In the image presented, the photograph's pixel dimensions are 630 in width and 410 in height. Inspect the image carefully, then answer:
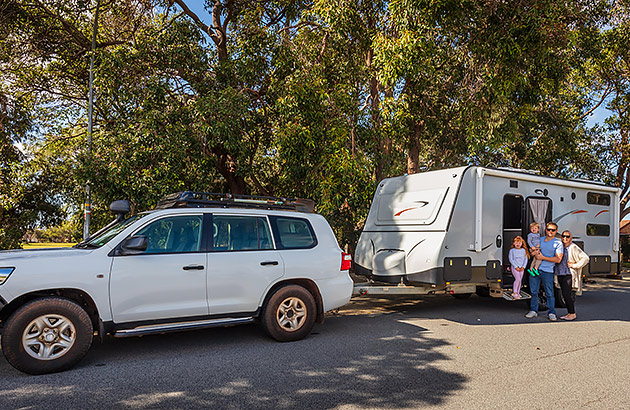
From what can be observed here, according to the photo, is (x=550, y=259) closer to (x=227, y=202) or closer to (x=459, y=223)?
(x=459, y=223)

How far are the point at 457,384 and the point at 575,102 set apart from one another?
21701 millimetres

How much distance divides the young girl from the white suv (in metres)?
3.68

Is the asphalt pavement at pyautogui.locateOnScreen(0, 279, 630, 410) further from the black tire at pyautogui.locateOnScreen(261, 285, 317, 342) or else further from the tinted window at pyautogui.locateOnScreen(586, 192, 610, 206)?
the tinted window at pyautogui.locateOnScreen(586, 192, 610, 206)

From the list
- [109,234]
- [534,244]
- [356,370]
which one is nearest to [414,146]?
[534,244]

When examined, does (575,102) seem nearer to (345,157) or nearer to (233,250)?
(345,157)

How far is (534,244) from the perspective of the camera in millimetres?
8828

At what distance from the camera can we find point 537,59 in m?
10.9

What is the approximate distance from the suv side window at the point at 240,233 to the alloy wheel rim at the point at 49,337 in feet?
6.23

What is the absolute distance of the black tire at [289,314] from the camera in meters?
6.32

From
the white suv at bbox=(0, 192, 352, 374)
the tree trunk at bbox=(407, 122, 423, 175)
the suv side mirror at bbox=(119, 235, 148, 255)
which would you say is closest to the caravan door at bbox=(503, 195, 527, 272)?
the tree trunk at bbox=(407, 122, 423, 175)

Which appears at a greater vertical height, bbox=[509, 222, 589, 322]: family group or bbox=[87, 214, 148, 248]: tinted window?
bbox=[87, 214, 148, 248]: tinted window

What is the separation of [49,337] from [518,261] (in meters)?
7.63

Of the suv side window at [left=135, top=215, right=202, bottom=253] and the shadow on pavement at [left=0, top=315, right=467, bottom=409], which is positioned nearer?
the shadow on pavement at [left=0, top=315, right=467, bottom=409]

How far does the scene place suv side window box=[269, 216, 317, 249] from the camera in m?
6.65
